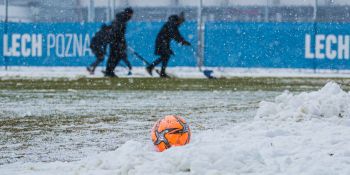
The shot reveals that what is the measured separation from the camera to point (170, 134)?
5.69 metres

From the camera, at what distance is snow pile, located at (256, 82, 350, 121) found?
7.71 meters

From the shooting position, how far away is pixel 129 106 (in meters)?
11.1

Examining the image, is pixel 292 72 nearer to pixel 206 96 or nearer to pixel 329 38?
pixel 329 38

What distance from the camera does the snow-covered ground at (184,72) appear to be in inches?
859

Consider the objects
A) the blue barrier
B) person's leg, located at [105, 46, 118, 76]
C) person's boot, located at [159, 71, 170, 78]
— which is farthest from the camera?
the blue barrier

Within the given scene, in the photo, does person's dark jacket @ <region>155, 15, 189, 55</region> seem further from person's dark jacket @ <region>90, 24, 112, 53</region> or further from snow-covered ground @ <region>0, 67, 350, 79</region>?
person's dark jacket @ <region>90, 24, 112, 53</region>

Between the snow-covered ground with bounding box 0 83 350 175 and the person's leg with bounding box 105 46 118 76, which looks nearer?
the snow-covered ground with bounding box 0 83 350 175

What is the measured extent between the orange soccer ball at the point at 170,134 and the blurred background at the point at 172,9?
811 inches

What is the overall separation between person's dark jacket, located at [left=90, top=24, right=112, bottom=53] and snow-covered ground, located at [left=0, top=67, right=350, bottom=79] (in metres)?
0.80

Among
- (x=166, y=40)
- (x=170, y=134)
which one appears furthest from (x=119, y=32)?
(x=170, y=134)

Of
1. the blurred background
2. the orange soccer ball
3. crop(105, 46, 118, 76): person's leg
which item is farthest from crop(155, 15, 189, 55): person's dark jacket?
the orange soccer ball

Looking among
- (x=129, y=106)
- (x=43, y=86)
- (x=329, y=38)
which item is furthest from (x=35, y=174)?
(x=329, y=38)

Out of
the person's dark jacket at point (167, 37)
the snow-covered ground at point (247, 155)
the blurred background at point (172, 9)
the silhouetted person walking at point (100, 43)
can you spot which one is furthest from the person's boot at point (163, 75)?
the snow-covered ground at point (247, 155)

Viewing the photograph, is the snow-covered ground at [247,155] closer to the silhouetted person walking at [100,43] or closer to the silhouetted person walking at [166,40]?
the silhouetted person walking at [166,40]
